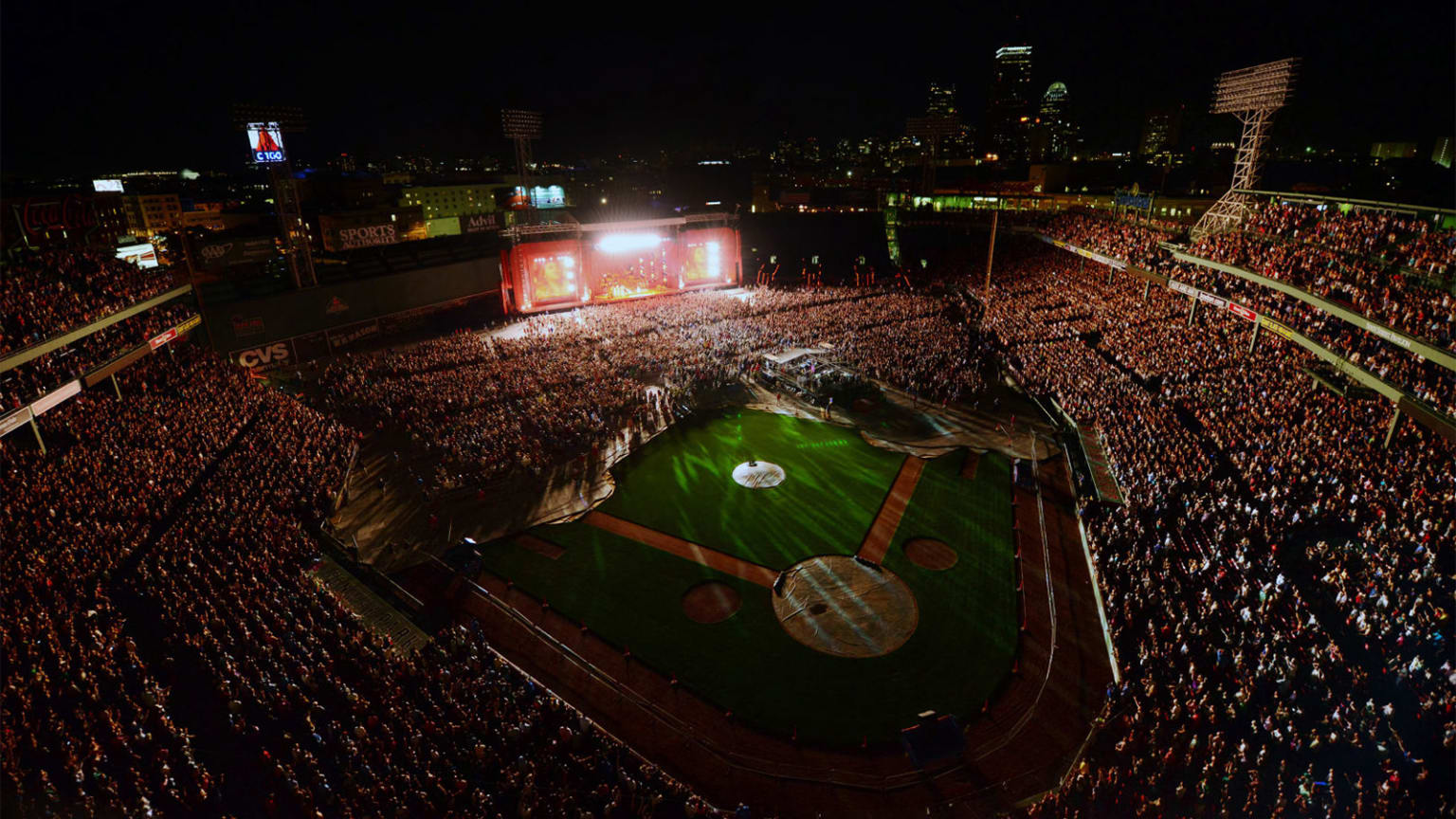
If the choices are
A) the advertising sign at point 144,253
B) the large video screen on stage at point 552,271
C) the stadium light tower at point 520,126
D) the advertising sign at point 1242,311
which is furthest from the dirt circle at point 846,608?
the advertising sign at point 144,253

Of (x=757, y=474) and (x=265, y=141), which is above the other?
(x=265, y=141)

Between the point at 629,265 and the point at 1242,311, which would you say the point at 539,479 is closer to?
the point at 629,265

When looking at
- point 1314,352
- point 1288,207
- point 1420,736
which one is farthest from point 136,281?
point 1288,207

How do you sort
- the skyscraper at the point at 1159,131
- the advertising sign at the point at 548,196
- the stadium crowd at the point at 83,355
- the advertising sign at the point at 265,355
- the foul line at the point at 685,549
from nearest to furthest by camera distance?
the foul line at the point at 685,549 → the stadium crowd at the point at 83,355 → the advertising sign at the point at 265,355 → the advertising sign at the point at 548,196 → the skyscraper at the point at 1159,131

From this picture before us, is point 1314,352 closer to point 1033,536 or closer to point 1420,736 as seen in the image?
point 1033,536

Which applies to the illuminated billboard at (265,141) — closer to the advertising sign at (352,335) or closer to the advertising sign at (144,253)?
the advertising sign at (352,335)

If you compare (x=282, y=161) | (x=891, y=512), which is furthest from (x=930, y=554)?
(x=282, y=161)
